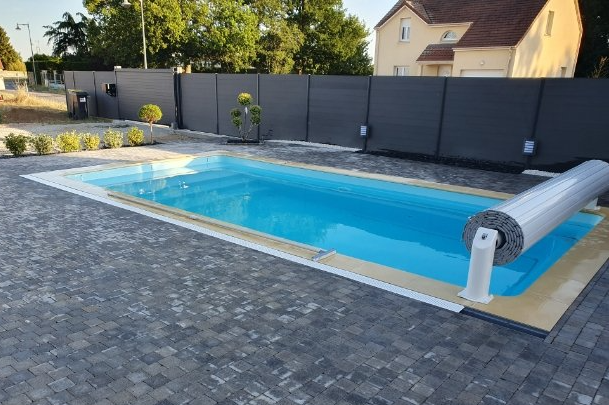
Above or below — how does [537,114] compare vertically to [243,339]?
above

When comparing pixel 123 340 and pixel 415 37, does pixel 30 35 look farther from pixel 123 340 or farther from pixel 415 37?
pixel 123 340

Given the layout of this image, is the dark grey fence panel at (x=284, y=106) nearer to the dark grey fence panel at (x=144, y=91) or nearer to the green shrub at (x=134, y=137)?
the green shrub at (x=134, y=137)

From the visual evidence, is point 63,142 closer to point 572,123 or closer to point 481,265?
point 481,265

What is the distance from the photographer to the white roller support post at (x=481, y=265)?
4.50 m

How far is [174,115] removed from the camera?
1917 cm

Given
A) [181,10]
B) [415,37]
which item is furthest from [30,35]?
[415,37]

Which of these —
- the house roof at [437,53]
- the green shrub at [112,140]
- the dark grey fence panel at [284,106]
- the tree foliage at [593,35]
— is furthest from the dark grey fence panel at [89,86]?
A: the tree foliage at [593,35]

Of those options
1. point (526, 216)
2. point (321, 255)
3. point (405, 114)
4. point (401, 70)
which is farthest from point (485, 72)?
point (321, 255)

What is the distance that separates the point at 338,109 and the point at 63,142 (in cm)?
862

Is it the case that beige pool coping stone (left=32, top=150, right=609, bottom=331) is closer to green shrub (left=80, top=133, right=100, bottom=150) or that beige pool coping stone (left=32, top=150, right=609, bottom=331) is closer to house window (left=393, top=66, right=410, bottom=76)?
green shrub (left=80, top=133, right=100, bottom=150)

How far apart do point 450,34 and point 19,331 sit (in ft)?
86.0

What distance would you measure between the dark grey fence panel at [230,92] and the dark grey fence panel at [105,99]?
23.2ft

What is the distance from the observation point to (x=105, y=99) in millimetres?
22281

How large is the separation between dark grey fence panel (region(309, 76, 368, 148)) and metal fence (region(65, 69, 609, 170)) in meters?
0.03
